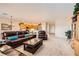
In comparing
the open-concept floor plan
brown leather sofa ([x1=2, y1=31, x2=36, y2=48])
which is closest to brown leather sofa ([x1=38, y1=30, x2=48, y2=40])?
the open-concept floor plan

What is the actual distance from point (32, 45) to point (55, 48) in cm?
61

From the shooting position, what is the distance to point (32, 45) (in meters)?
2.54

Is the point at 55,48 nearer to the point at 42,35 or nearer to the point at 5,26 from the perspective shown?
the point at 42,35

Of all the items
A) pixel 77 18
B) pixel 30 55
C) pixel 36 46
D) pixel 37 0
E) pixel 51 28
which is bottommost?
pixel 30 55

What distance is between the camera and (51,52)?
7.68ft

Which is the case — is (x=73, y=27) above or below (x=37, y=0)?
below

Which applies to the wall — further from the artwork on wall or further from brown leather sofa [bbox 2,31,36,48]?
the artwork on wall

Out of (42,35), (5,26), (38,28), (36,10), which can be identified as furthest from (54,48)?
(5,26)

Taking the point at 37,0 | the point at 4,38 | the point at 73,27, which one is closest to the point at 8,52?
the point at 4,38

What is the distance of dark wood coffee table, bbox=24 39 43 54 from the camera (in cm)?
245

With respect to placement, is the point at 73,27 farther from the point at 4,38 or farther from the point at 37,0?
the point at 4,38

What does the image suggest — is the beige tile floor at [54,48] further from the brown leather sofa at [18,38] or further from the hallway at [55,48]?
the brown leather sofa at [18,38]

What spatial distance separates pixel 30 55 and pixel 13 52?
42cm

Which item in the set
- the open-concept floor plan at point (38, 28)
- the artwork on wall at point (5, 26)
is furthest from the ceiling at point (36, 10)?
the artwork on wall at point (5, 26)
